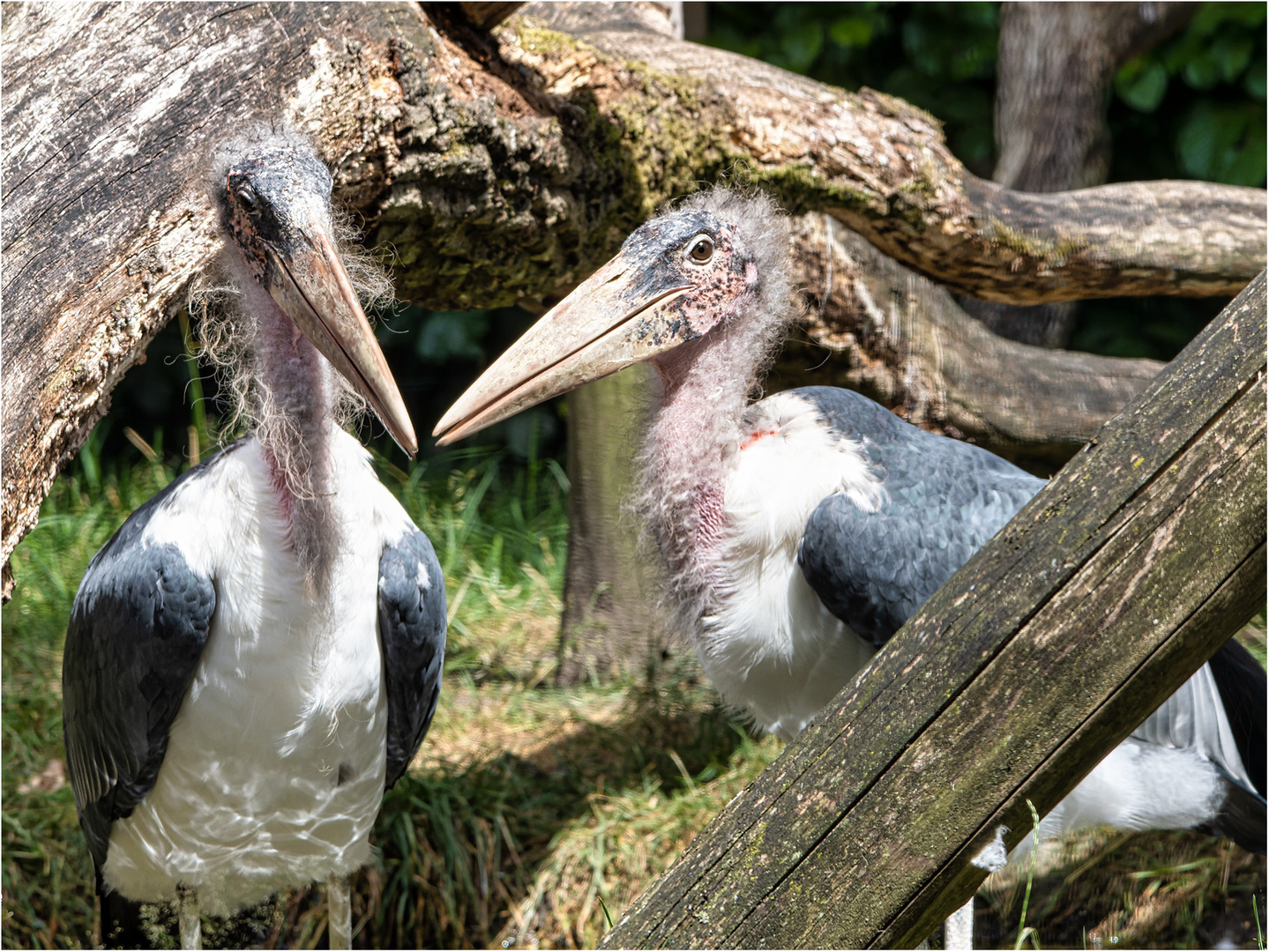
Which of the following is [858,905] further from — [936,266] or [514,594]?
[514,594]

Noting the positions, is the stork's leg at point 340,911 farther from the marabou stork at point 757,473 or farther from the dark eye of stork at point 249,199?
the dark eye of stork at point 249,199

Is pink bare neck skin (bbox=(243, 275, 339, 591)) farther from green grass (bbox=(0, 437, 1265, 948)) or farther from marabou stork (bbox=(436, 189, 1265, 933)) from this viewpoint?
green grass (bbox=(0, 437, 1265, 948))

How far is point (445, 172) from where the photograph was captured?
2160mm

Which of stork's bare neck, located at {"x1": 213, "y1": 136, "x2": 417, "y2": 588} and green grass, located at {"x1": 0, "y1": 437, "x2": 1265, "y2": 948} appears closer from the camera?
stork's bare neck, located at {"x1": 213, "y1": 136, "x2": 417, "y2": 588}

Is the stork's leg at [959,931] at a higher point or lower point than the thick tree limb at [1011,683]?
lower

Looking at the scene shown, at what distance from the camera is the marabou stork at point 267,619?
1681mm

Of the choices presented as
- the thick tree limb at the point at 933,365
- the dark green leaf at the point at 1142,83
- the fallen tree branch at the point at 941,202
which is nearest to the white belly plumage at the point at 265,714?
the fallen tree branch at the point at 941,202

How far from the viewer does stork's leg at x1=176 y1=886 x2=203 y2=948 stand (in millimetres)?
2383

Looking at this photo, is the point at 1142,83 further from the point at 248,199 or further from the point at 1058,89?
the point at 248,199

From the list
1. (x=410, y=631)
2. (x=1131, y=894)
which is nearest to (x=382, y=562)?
(x=410, y=631)

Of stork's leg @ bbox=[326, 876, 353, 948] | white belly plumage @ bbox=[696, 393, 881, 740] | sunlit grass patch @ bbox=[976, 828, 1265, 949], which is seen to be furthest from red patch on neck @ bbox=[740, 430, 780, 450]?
sunlit grass patch @ bbox=[976, 828, 1265, 949]

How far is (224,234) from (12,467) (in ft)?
1.50

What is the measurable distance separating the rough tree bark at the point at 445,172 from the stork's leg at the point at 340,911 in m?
1.15

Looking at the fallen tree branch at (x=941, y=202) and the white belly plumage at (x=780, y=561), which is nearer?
the white belly plumage at (x=780, y=561)
